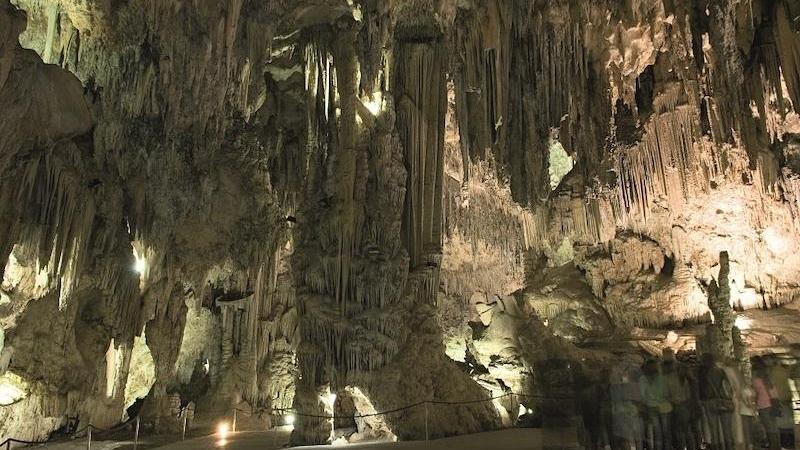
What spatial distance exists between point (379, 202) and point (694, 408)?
5038 millimetres

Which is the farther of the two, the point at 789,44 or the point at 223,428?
the point at 223,428

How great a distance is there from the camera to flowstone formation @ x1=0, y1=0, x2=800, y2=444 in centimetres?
845

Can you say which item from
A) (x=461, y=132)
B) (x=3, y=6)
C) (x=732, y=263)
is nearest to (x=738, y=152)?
(x=732, y=263)

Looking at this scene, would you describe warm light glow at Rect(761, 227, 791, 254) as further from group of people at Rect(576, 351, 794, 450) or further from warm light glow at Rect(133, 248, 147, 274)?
warm light glow at Rect(133, 248, 147, 274)

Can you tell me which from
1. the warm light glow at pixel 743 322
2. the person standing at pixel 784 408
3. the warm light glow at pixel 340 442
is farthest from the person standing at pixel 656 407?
the warm light glow at pixel 743 322

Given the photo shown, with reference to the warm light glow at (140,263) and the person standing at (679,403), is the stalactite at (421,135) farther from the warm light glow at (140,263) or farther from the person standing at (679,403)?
the warm light glow at (140,263)

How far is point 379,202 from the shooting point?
8.73m

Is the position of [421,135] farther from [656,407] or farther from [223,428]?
[223,428]

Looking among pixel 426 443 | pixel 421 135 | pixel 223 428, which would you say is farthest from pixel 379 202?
pixel 223 428

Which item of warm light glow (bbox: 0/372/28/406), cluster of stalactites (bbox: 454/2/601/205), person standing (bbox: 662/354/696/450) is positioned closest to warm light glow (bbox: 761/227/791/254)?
cluster of stalactites (bbox: 454/2/601/205)

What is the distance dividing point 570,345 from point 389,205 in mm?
5827

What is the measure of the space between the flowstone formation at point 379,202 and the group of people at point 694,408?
1.64 meters

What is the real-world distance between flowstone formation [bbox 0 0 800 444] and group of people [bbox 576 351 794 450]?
164 cm

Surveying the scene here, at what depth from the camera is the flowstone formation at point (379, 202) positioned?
845cm
